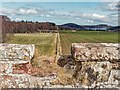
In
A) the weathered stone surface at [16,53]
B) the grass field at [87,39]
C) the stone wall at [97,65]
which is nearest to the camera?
the stone wall at [97,65]

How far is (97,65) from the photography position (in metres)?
3.32

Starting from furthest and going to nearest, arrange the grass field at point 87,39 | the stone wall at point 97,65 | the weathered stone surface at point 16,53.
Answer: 1. the grass field at point 87,39
2. the weathered stone surface at point 16,53
3. the stone wall at point 97,65

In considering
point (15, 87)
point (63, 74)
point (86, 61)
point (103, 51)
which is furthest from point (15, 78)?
point (103, 51)

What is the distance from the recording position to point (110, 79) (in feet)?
10.8

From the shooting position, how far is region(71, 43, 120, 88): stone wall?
129 inches

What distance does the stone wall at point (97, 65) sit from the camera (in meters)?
3.28

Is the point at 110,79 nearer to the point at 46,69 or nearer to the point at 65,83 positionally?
the point at 65,83

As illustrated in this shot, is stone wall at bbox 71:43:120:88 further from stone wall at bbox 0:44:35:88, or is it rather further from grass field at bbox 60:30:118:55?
grass field at bbox 60:30:118:55

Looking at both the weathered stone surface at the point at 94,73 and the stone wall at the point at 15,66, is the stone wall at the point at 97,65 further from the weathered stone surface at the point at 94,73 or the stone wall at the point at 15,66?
the stone wall at the point at 15,66

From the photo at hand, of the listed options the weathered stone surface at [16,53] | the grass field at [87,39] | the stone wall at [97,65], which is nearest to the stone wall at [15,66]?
the weathered stone surface at [16,53]

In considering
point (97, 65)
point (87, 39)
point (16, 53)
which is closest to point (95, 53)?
point (97, 65)

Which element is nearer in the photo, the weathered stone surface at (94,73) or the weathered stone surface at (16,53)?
the weathered stone surface at (94,73)

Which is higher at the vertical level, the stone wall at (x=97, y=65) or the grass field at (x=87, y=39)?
the stone wall at (x=97, y=65)

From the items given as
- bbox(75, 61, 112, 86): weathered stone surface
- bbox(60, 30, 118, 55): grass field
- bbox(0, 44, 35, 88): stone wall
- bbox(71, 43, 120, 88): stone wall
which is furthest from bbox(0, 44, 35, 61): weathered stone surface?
bbox(60, 30, 118, 55): grass field
